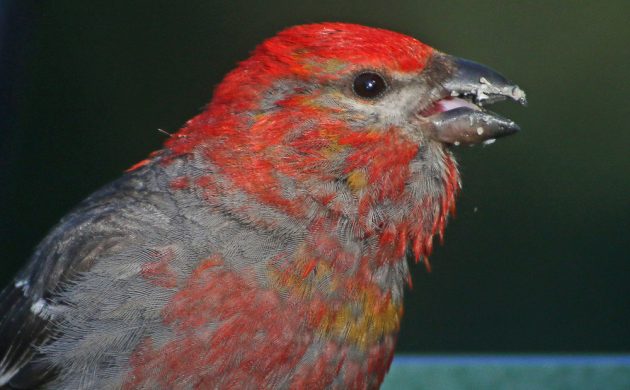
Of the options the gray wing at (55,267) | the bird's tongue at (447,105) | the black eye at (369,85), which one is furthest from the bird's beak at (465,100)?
the gray wing at (55,267)

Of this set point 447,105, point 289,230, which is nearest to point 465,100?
point 447,105

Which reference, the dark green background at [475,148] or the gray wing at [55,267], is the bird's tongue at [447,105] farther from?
the dark green background at [475,148]

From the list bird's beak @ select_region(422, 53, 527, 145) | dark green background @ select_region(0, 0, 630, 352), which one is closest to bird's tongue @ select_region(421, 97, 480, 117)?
Answer: bird's beak @ select_region(422, 53, 527, 145)

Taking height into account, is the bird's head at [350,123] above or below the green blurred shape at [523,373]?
above

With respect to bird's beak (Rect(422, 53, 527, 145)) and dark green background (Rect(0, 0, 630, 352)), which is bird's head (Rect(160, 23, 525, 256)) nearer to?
bird's beak (Rect(422, 53, 527, 145))

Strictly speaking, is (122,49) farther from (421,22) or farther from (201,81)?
(421,22)

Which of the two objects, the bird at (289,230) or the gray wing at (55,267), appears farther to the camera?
the gray wing at (55,267)

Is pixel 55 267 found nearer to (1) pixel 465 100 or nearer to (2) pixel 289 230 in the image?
(2) pixel 289 230
